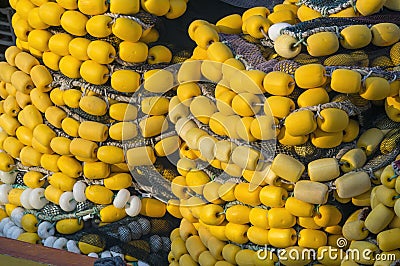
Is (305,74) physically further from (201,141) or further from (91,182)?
(91,182)

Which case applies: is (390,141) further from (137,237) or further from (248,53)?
(137,237)

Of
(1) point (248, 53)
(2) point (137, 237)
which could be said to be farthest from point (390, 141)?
(2) point (137, 237)

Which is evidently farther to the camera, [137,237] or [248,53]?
[137,237]

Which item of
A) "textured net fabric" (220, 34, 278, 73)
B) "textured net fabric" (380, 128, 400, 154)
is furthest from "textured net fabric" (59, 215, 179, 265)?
"textured net fabric" (380, 128, 400, 154)

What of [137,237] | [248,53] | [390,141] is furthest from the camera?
[137,237]

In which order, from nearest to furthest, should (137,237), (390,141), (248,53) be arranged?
1. (390,141)
2. (248,53)
3. (137,237)

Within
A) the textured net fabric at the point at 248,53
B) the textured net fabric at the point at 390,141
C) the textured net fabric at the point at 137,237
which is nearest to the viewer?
the textured net fabric at the point at 390,141

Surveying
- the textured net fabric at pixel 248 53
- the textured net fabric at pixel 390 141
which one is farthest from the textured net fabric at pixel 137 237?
the textured net fabric at pixel 390 141

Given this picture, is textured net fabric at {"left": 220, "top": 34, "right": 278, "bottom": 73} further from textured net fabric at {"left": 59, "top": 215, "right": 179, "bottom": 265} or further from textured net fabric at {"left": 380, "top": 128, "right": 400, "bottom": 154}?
textured net fabric at {"left": 59, "top": 215, "right": 179, "bottom": 265}

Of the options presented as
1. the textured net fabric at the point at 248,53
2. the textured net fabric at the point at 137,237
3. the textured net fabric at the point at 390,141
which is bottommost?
the textured net fabric at the point at 137,237

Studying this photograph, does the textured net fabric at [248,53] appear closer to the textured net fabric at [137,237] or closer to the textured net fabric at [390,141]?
the textured net fabric at [390,141]

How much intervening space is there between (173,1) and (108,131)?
25.4 inches

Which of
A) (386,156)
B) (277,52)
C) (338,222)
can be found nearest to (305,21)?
(277,52)

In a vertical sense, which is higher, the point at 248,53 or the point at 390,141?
the point at 248,53
